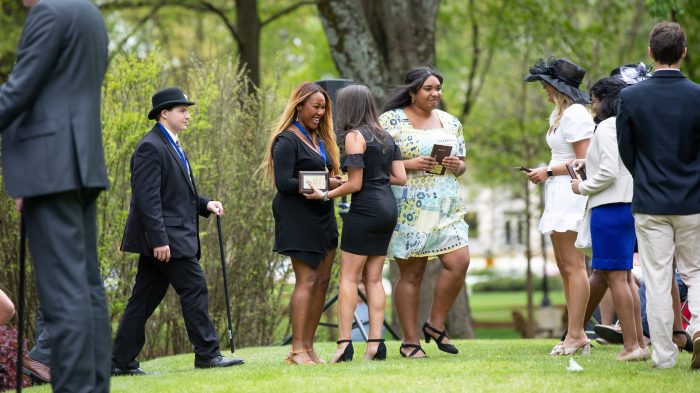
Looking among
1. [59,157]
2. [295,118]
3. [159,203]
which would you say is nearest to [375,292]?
[295,118]

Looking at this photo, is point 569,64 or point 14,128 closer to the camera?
point 14,128

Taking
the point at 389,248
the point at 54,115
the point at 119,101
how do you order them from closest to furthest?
the point at 54,115 < the point at 389,248 < the point at 119,101

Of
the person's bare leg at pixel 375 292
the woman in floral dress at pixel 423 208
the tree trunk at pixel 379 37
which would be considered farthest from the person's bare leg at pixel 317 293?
the tree trunk at pixel 379 37

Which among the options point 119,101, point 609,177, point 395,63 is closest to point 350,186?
point 609,177

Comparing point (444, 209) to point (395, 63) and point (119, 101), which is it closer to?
point (119, 101)

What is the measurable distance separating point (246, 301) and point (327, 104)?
5597mm

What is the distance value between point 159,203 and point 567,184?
10.4ft

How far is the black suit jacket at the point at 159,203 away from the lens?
25.7ft

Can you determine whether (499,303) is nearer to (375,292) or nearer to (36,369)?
(375,292)

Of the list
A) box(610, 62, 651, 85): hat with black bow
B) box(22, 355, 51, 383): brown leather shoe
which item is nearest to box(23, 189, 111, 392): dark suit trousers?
box(22, 355, 51, 383): brown leather shoe

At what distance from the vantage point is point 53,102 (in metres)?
5.43

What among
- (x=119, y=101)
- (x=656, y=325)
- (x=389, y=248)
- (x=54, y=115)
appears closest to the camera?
(x=54, y=115)

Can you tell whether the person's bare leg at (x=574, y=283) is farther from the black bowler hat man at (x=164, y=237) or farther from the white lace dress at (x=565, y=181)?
the black bowler hat man at (x=164, y=237)

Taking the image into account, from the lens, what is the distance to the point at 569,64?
28.3 ft
